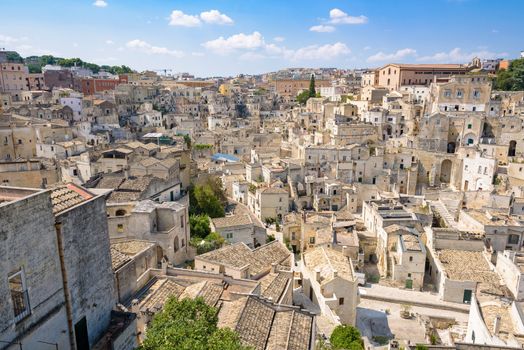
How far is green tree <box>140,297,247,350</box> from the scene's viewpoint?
9.55m

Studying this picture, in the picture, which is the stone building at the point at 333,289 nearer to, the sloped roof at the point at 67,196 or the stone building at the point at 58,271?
the stone building at the point at 58,271

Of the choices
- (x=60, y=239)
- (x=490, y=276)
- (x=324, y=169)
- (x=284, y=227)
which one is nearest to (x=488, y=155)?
(x=324, y=169)

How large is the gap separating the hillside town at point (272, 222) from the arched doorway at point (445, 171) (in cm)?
12

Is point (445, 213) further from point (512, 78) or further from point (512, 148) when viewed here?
point (512, 78)

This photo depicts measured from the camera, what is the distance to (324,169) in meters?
43.1

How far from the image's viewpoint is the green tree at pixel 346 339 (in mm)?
17016

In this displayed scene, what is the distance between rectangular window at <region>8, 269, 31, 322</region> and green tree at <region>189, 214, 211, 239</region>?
20117mm

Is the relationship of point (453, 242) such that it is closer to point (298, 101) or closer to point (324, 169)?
point (324, 169)

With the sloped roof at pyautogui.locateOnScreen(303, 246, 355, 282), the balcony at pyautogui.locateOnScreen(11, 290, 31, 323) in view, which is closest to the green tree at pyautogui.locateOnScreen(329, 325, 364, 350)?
the sloped roof at pyautogui.locateOnScreen(303, 246, 355, 282)

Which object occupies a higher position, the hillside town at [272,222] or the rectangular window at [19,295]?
the rectangular window at [19,295]

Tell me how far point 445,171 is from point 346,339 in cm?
3526

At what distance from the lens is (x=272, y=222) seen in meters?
36.9

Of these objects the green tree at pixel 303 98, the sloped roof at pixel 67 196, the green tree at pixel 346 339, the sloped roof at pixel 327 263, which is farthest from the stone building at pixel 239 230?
the green tree at pixel 303 98

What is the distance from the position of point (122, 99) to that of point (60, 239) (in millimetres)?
64719
